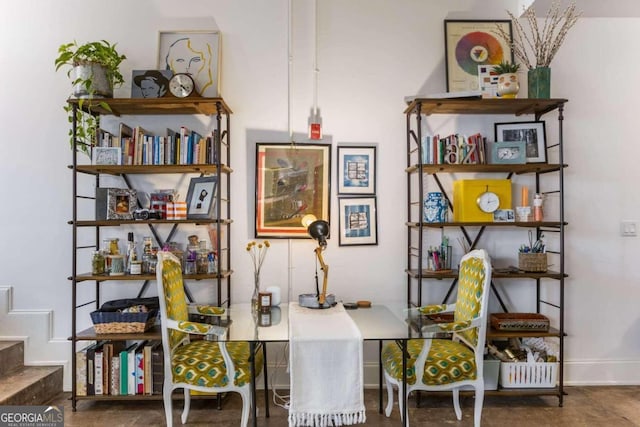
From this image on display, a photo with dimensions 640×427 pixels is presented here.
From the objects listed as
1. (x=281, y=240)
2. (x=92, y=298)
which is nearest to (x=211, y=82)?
(x=281, y=240)

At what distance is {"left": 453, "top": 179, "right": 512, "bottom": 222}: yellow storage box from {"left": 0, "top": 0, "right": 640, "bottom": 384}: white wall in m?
0.38

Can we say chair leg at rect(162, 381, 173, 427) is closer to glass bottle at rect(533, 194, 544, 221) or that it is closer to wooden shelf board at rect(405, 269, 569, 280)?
wooden shelf board at rect(405, 269, 569, 280)

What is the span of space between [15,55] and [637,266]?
15.7ft

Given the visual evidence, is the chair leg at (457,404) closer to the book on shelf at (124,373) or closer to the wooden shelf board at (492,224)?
the wooden shelf board at (492,224)

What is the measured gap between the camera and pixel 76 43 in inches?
127

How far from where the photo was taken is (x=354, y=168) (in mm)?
3262

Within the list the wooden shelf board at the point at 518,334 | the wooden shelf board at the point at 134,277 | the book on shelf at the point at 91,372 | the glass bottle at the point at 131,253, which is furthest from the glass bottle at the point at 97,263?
the wooden shelf board at the point at 518,334

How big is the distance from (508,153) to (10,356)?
366cm

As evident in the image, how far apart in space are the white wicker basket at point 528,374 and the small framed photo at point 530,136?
4.57 ft

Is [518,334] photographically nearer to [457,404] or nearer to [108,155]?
[457,404]

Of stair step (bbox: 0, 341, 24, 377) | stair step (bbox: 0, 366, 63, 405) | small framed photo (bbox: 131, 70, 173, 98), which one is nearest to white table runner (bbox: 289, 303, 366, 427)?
stair step (bbox: 0, 366, 63, 405)

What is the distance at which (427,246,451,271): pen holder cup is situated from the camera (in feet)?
10.1

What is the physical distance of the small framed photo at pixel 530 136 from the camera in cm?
316

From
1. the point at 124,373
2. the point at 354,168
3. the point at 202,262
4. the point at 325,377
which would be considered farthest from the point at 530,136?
the point at 124,373
